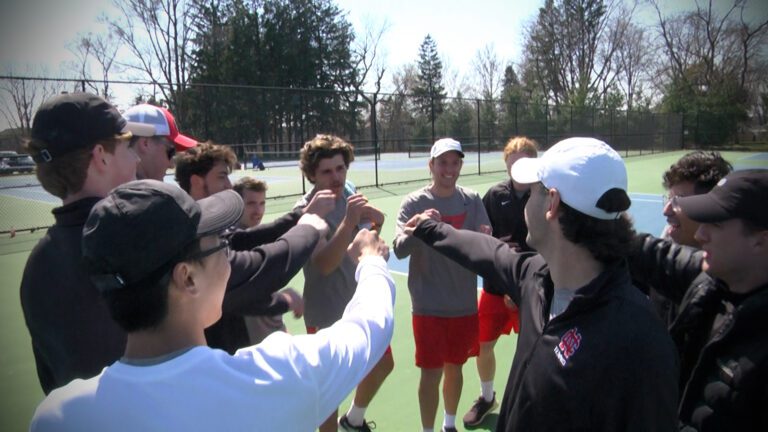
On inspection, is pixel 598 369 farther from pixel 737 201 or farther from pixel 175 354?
pixel 175 354

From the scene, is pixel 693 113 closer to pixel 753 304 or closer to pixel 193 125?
pixel 193 125

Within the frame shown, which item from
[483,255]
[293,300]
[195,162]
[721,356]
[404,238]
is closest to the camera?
[721,356]

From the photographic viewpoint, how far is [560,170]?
1.87 meters

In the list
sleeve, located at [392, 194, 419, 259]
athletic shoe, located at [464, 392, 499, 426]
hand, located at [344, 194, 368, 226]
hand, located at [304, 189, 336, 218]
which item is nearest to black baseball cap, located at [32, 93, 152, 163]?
hand, located at [304, 189, 336, 218]

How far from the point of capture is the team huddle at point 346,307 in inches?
48.3

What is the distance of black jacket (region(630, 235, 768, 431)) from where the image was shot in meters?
1.76

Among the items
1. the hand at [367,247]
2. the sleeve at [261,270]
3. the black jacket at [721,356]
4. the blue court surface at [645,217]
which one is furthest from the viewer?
the blue court surface at [645,217]

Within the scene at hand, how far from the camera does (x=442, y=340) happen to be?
378 centimetres

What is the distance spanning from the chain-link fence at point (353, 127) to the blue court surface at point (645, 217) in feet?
26.6

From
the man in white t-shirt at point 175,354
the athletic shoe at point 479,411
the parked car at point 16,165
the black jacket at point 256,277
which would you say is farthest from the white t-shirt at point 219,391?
the parked car at point 16,165

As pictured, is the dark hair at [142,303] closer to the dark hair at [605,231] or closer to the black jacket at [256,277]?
the black jacket at [256,277]

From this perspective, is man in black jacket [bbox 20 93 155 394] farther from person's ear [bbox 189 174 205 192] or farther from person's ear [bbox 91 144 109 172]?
person's ear [bbox 189 174 205 192]

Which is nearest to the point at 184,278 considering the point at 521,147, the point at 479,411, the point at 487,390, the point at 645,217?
the point at 479,411

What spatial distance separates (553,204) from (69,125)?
1828 mm
